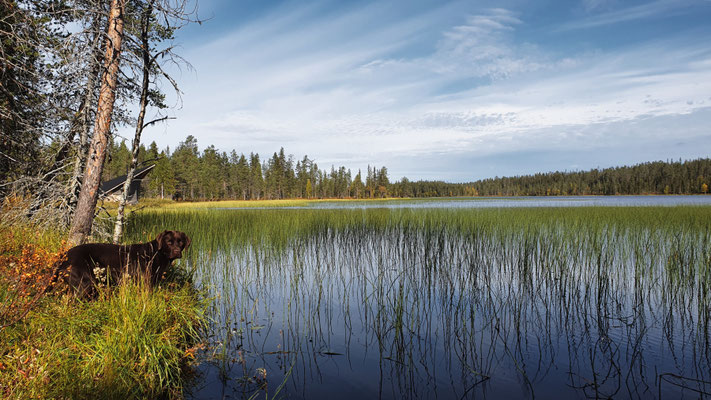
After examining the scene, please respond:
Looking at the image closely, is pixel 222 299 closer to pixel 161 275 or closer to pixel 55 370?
pixel 161 275

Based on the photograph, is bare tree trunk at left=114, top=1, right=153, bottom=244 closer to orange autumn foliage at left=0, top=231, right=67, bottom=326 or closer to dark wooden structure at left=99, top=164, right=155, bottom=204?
dark wooden structure at left=99, top=164, right=155, bottom=204

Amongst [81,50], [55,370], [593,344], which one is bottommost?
[593,344]

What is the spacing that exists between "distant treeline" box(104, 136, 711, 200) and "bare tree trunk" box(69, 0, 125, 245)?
6446 cm

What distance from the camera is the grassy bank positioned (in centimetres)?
289

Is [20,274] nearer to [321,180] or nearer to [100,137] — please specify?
[100,137]

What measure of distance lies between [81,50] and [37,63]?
22.9ft

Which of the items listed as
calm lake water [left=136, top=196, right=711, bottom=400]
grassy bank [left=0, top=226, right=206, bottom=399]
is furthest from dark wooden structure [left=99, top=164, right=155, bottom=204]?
grassy bank [left=0, top=226, right=206, bottom=399]

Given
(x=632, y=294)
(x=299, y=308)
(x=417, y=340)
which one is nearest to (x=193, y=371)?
(x=299, y=308)

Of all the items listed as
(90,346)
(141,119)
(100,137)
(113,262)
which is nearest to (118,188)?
(141,119)

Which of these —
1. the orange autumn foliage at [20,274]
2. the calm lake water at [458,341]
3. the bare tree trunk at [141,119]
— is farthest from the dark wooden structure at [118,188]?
the calm lake water at [458,341]

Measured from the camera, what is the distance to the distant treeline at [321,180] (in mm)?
80062

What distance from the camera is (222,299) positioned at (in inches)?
259

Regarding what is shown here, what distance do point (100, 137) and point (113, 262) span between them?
424 centimetres

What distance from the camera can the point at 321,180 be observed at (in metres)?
124
